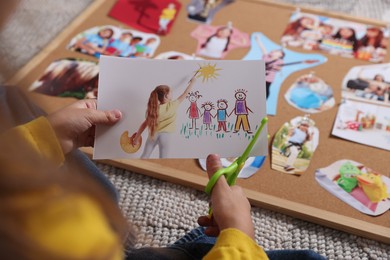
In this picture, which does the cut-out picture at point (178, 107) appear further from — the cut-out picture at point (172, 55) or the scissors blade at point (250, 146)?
the cut-out picture at point (172, 55)

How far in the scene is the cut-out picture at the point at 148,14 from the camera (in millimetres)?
1257

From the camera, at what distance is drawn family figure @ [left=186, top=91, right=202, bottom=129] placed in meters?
0.72

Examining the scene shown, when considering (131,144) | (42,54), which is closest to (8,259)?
(131,144)

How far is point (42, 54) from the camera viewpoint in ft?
3.90

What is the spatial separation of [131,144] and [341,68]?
653 millimetres

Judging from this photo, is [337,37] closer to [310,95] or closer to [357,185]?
[310,95]

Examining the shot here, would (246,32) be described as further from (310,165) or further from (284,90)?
(310,165)

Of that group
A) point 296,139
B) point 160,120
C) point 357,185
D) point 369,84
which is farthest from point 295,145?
point 160,120

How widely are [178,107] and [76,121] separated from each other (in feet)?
0.51

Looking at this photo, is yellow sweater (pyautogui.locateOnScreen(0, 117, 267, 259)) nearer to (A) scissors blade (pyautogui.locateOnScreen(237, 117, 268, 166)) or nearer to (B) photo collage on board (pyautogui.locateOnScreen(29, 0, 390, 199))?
(A) scissors blade (pyautogui.locateOnScreen(237, 117, 268, 166))

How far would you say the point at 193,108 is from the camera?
724mm

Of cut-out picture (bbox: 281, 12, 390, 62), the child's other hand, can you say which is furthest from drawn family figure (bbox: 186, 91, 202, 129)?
cut-out picture (bbox: 281, 12, 390, 62)

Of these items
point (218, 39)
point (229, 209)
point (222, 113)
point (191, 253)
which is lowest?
point (191, 253)

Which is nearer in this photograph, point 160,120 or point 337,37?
point 160,120
